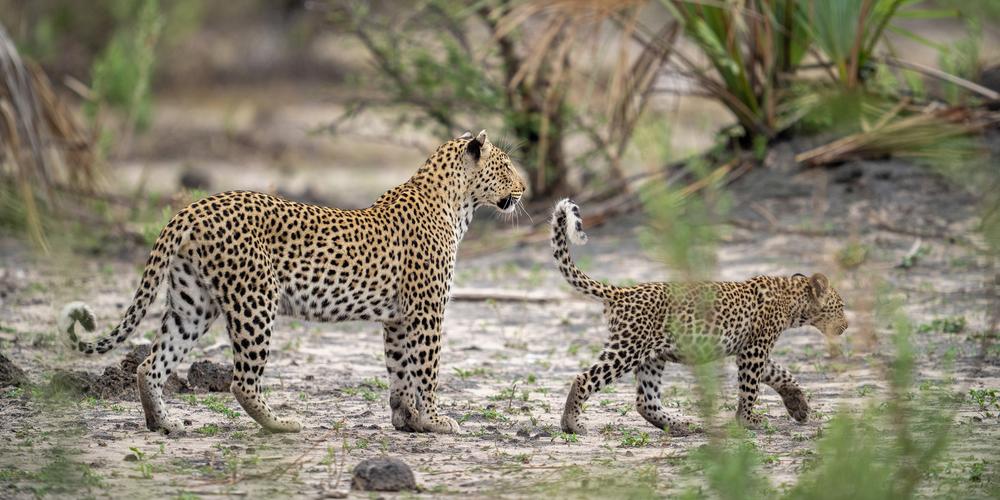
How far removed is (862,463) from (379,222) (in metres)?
3.19

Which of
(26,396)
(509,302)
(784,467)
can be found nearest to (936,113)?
(509,302)

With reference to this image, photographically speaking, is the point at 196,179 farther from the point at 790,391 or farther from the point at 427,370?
the point at 790,391

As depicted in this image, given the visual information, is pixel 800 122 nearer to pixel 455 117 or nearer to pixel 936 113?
pixel 936 113

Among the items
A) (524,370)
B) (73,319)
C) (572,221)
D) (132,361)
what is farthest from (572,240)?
(132,361)

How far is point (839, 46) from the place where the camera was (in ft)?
38.9

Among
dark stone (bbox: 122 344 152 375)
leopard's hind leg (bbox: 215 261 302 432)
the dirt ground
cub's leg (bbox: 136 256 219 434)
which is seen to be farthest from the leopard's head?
dark stone (bbox: 122 344 152 375)

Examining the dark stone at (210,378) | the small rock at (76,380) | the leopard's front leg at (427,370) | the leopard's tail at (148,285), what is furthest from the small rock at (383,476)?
the dark stone at (210,378)

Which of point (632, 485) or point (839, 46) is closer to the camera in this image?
point (632, 485)

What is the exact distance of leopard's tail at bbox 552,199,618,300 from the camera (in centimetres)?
713

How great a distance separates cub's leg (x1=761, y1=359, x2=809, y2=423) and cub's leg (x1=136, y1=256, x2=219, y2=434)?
284cm

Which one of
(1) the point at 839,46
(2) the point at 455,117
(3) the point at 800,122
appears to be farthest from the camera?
(2) the point at 455,117

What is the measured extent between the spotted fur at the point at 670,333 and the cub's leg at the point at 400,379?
2.59 feet

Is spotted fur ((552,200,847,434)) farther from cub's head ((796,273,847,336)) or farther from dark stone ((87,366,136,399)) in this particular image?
dark stone ((87,366,136,399))

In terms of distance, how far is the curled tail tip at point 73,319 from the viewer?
6629mm
